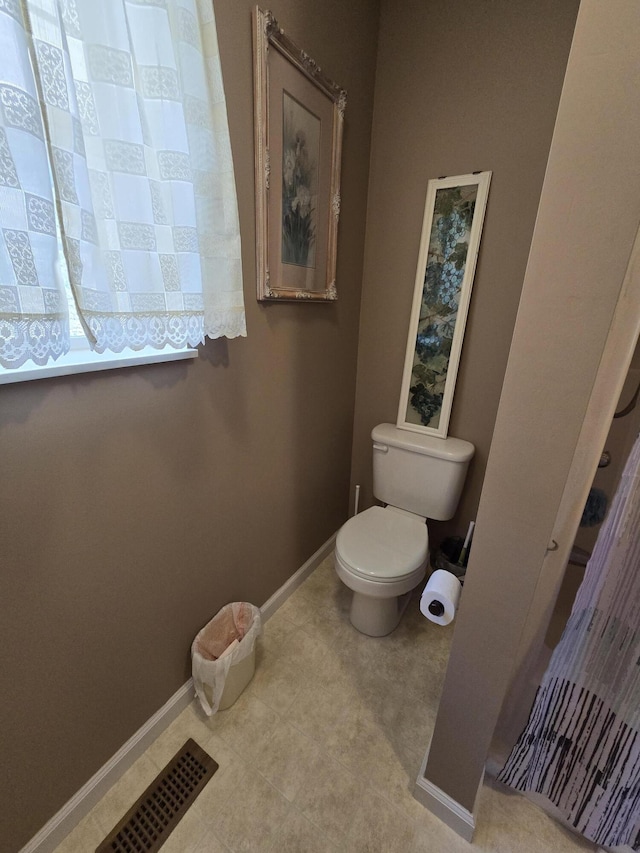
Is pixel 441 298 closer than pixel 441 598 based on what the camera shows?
No

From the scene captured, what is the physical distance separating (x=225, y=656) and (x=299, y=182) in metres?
1.61

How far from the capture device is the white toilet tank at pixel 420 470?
158 centimetres

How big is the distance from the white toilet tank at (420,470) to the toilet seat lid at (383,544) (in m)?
0.09

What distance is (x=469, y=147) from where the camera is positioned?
1408 mm

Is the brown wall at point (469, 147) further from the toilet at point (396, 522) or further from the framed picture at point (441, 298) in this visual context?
the toilet at point (396, 522)

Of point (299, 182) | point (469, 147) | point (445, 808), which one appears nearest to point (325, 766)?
point (445, 808)

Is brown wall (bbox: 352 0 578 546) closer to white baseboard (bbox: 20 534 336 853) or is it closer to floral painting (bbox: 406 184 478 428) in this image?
floral painting (bbox: 406 184 478 428)

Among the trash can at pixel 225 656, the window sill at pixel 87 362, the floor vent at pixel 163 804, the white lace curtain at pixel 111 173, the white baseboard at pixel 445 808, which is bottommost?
the floor vent at pixel 163 804

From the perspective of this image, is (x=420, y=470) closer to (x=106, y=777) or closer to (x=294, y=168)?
(x=294, y=168)

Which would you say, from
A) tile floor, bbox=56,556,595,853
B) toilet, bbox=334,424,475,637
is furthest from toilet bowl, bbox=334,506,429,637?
tile floor, bbox=56,556,595,853

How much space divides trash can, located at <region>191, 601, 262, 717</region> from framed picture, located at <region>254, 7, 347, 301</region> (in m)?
1.14

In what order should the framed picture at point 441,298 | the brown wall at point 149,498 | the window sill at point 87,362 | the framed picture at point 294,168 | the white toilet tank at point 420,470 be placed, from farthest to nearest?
the white toilet tank at point 420,470 < the framed picture at point 441,298 < the framed picture at point 294,168 < the brown wall at point 149,498 < the window sill at point 87,362

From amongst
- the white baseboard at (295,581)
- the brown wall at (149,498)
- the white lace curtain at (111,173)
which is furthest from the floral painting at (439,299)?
the white lace curtain at (111,173)

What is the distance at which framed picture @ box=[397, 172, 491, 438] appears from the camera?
57.3 inches
